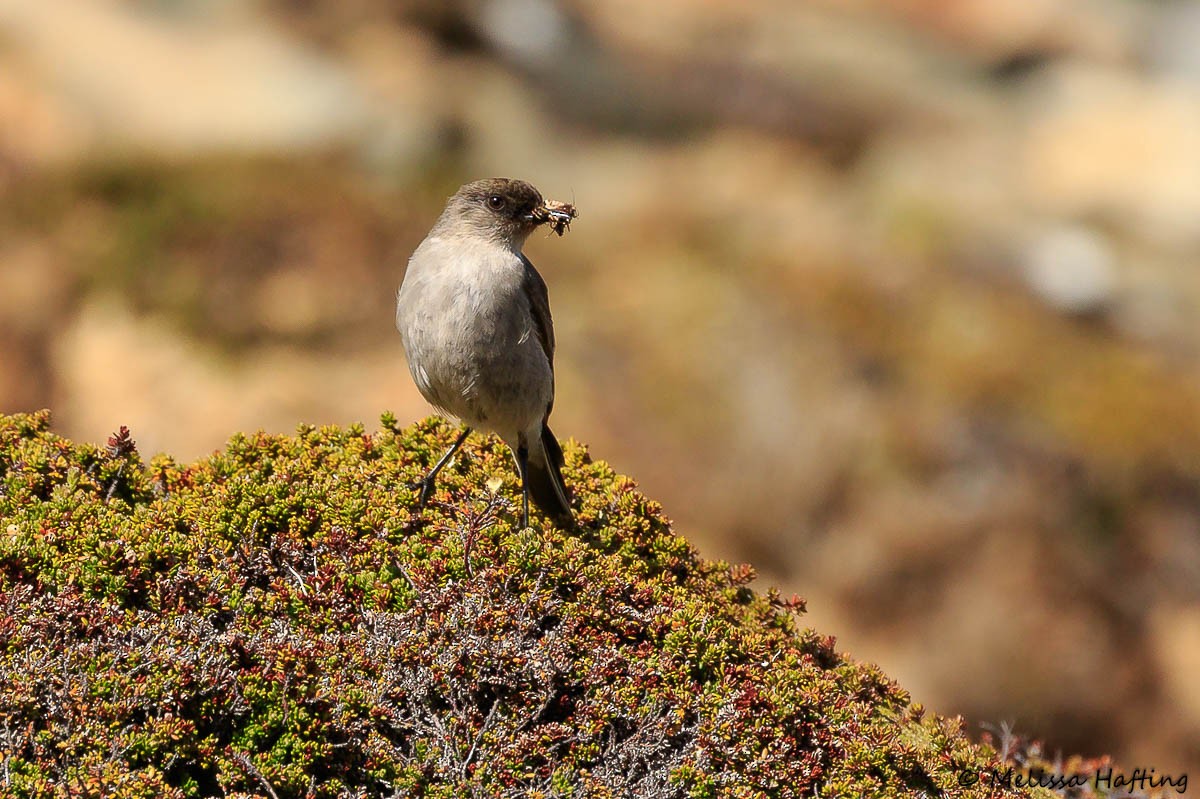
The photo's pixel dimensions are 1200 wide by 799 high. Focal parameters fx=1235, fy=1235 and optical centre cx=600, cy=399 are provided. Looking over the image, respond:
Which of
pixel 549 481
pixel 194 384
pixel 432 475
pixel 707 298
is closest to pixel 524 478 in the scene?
pixel 549 481

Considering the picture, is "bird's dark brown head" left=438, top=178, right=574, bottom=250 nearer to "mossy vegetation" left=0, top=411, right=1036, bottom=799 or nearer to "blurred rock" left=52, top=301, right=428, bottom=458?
"mossy vegetation" left=0, top=411, right=1036, bottom=799

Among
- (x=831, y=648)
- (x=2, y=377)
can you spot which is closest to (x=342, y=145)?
(x=2, y=377)

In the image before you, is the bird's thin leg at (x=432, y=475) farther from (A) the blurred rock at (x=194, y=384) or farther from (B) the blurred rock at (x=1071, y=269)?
(B) the blurred rock at (x=1071, y=269)

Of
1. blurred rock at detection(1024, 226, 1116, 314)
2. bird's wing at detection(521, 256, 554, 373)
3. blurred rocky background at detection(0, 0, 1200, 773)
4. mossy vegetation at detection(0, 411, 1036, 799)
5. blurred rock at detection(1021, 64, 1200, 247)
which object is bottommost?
mossy vegetation at detection(0, 411, 1036, 799)

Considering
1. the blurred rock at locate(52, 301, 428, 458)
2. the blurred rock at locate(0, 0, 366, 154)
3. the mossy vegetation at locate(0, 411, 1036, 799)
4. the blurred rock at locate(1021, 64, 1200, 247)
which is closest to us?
the mossy vegetation at locate(0, 411, 1036, 799)

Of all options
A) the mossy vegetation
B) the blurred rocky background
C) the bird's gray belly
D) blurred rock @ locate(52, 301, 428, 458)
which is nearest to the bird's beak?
the bird's gray belly

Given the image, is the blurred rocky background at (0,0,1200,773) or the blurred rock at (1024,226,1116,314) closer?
the blurred rocky background at (0,0,1200,773)

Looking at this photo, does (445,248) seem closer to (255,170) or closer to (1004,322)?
(255,170)
